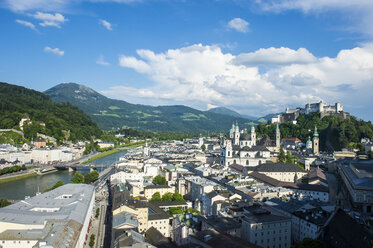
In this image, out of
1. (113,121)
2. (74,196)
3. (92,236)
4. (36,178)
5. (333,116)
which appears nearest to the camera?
(92,236)

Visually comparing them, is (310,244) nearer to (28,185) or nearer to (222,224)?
(222,224)

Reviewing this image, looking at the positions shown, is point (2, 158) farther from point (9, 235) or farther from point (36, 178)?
point (9, 235)

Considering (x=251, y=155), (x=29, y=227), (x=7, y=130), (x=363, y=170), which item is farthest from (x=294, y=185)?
(x=7, y=130)

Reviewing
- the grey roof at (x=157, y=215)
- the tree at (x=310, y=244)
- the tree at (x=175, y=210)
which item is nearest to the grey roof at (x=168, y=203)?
the tree at (x=175, y=210)

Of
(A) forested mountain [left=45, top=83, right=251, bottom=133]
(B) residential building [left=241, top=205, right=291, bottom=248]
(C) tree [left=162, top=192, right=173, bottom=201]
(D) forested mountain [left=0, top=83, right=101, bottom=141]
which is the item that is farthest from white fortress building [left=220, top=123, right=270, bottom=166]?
(A) forested mountain [left=45, top=83, right=251, bottom=133]

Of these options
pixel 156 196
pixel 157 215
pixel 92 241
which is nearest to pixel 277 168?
pixel 156 196

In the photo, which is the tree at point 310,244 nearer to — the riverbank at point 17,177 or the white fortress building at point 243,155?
the white fortress building at point 243,155
